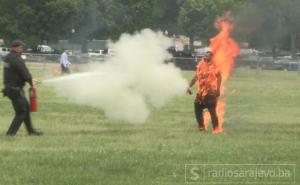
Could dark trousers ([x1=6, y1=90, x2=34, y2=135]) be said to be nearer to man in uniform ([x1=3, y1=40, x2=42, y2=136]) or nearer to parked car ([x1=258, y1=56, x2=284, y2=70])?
man in uniform ([x1=3, y1=40, x2=42, y2=136])

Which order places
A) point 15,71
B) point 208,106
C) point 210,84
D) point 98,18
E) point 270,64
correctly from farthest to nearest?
point 98,18 < point 270,64 < point 208,106 < point 210,84 < point 15,71

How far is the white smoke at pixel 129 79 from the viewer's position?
48.0ft

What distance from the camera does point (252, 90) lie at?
2806 centimetres

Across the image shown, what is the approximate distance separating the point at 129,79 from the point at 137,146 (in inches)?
123

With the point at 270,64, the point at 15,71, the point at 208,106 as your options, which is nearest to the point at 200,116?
the point at 208,106

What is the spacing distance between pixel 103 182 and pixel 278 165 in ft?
9.05

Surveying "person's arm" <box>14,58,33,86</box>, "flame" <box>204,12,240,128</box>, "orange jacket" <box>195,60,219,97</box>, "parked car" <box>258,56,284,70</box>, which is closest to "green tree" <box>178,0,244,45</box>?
"parked car" <box>258,56,284,70</box>

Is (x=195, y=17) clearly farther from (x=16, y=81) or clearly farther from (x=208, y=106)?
(x=16, y=81)

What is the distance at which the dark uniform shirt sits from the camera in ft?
42.7

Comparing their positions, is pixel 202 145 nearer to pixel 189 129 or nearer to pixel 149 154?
pixel 149 154

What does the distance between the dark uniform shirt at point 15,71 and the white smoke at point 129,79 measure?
1.80m

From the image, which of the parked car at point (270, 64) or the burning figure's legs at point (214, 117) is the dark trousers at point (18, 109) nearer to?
the burning figure's legs at point (214, 117)

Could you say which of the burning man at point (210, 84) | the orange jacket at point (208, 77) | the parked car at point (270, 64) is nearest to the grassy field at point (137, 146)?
the burning man at point (210, 84)

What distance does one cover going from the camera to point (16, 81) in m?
13.2
